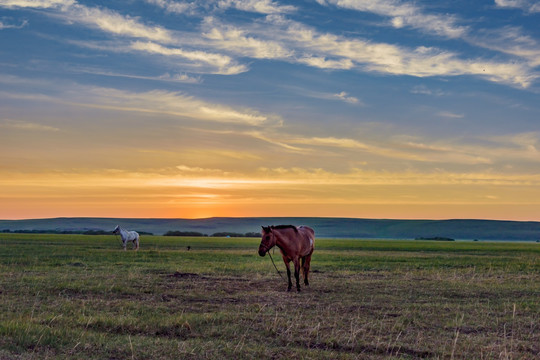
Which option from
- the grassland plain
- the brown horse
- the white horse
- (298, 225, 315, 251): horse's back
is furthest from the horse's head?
the white horse

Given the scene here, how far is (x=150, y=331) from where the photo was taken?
1206 cm

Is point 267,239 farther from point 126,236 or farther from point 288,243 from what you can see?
point 126,236

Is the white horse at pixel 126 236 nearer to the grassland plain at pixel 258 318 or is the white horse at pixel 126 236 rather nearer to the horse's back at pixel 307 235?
the grassland plain at pixel 258 318

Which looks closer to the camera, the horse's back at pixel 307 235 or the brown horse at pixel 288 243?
the brown horse at pixel 288 243

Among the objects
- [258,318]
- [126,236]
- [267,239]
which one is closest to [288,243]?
[267,239]

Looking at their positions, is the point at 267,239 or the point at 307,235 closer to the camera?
the point at 267,239

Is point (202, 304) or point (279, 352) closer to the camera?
point (279, 352)

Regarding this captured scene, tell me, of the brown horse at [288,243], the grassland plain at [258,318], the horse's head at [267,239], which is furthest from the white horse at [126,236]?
the horse's head at [267,239]

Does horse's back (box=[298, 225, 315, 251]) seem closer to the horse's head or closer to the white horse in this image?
the horse's head

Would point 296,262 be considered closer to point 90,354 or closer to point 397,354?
point 397,354

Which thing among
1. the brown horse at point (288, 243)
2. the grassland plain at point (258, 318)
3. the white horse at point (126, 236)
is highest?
the brown horse at point (288, 243)

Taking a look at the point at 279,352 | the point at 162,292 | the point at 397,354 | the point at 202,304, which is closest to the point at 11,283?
the point at 162,292

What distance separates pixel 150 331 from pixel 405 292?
10.6 meters

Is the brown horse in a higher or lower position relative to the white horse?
higher
